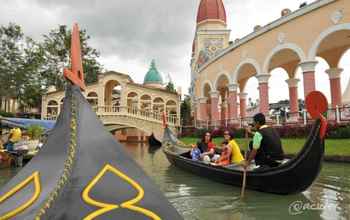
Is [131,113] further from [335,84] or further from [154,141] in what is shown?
[335,84]

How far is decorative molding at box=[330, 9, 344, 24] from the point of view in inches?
375

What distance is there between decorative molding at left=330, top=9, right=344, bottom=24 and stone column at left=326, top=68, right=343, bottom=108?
3.99m

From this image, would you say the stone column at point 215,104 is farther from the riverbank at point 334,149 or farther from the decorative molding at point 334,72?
the riverbank at point 334,149

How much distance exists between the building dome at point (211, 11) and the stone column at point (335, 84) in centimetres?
1021

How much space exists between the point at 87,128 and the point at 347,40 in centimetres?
1167

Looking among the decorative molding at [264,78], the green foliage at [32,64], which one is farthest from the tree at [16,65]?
the decorative molding at [264,78]

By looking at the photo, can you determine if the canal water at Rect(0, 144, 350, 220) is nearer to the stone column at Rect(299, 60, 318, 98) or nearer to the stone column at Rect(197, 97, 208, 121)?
the stone column at Rect(299, 60, 318, 98)

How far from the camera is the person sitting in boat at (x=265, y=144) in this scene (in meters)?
4.21

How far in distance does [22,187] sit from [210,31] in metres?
19.7

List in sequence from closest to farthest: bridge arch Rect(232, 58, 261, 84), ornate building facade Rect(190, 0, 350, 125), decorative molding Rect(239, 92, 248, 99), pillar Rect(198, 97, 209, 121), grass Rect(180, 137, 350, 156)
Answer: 1. grass Rect(180, 137, 350, 156)
2. ornate building facade Rect(190, 0, 350, 125)
3. bridge arch Rect(232, 58, 261, 84)
4. decorative molding Rect(239, 92, 248, 99)
5. pillar Rect(198, 97, 209, 121)

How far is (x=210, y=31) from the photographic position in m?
20.9

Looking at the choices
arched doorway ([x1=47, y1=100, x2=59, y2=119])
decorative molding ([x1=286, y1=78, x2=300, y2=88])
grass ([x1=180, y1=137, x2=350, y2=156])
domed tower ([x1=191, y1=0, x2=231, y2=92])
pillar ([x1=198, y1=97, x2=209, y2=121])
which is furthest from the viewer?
arched doorway ([x1=47, y1=100, x2=59, y2=119])

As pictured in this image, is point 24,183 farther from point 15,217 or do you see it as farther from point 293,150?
point 293,150

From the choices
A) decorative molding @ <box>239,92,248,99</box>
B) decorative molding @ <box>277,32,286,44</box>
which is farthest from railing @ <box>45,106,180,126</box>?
decorative molding @ <box>277,32,286,44</box>
